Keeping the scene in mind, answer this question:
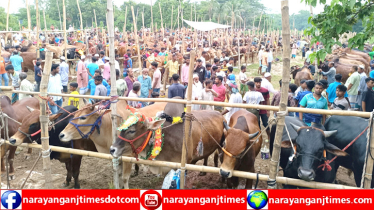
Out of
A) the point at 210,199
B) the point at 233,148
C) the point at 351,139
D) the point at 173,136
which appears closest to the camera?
the point at 210,199

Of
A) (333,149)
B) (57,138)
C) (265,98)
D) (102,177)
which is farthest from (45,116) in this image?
(265,98)

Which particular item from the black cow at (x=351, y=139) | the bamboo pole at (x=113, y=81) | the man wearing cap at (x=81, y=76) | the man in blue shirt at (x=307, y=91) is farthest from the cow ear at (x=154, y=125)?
the man wearing cap at (x=81, y=76)

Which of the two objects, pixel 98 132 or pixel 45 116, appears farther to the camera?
pixel 98 132

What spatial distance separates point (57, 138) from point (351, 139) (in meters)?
5.47

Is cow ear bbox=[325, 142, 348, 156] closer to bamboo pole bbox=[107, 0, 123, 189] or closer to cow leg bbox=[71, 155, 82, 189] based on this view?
bamboo pole bbox=[107, 0, 123, 189]

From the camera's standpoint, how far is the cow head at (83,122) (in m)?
5.74

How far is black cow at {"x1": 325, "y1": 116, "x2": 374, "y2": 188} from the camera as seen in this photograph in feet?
16.8

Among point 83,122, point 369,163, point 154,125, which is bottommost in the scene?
point 369,163

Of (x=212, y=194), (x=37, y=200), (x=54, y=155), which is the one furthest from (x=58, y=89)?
(x=212, y=194)

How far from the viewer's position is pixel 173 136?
18.6ft

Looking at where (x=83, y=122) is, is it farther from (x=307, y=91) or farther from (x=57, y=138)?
(x=307, y=91)

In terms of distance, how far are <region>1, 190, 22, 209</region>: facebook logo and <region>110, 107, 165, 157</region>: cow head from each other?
53.8 inches

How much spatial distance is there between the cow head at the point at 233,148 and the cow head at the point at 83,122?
224 centimetres

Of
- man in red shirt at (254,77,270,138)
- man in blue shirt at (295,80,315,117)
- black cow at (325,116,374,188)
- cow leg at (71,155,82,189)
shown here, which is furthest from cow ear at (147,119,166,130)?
man in blue shirt at (295,80,315,117)
